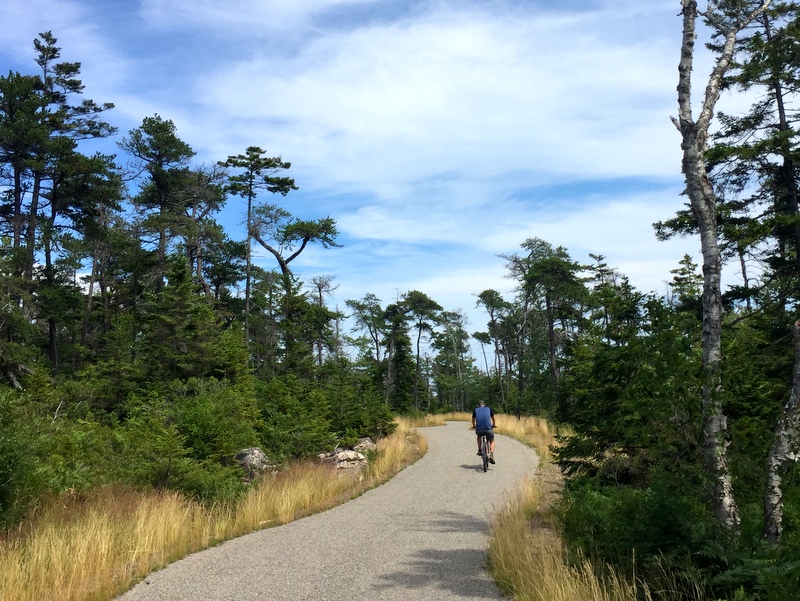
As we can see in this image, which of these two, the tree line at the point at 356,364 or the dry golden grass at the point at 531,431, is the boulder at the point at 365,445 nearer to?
the tree line at the point at 356,364

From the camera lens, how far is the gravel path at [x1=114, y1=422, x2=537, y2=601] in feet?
18.3

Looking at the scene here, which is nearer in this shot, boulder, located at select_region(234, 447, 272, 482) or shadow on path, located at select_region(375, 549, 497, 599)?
shadow on path, located at select_region(375, 549, 497, 599)

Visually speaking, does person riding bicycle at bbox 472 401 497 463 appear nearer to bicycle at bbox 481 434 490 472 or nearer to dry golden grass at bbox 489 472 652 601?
bicycle at bbox 481 434 490 472

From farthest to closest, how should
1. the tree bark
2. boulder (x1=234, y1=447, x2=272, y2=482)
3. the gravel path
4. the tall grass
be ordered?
boulder (x1=234, y1=447, x2=272, y2=482) < the gravel path < the tall grass < the tree bark

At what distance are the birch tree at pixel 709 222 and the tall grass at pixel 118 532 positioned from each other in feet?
19.6

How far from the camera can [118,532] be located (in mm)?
6824

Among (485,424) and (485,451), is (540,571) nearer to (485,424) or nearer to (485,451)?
(485,451)

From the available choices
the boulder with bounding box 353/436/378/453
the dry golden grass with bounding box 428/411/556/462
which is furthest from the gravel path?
the dry golden grass with bounding box 428/411/556/462

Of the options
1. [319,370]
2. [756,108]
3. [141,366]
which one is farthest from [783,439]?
[319,370]

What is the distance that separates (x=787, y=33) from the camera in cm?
1067

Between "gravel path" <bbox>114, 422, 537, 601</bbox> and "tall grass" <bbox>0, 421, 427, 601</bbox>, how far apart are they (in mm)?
270

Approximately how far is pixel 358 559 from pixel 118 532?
3.00 m

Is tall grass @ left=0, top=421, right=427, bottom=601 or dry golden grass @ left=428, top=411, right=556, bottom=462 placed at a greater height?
tall grass @ left=0, top=421, right=427, bottom=601

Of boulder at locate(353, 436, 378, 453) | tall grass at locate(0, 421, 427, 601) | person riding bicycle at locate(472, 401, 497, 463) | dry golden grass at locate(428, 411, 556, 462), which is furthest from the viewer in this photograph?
dry golden grass at locate(428, 411, 556, 462)
